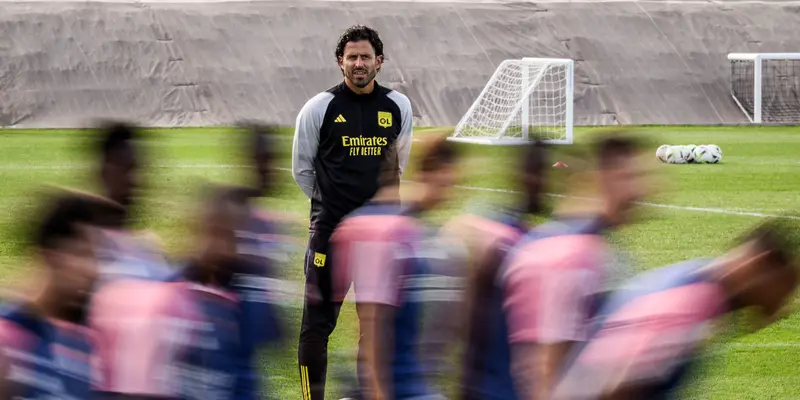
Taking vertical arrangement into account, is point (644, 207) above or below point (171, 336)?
above

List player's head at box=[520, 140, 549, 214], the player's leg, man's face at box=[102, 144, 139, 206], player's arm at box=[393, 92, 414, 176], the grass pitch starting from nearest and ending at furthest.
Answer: man's face at box=[102, 144, 139, 206], player's head at box=[520, 140, 549, 214], the player's leg, player's arm at box=[393, 92, 414, 176], the grass pitch

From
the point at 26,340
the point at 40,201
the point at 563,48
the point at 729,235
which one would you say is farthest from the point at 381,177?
the point at 563,48

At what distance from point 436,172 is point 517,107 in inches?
851

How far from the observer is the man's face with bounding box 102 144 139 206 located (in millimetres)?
4500

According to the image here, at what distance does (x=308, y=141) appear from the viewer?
6.86 metres

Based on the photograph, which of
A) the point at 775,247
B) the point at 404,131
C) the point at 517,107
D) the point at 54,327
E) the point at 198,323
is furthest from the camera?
the point at 517,107

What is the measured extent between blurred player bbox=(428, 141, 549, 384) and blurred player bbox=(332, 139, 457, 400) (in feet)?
0.26

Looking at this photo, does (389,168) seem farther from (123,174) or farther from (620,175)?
(620,175)

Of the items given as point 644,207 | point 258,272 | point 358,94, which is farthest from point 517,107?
point 258,272

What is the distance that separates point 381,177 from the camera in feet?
22.2

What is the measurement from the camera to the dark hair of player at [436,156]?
16.8 ft

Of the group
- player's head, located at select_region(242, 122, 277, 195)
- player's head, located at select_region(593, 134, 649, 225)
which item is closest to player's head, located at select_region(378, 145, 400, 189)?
player's head, located at select_region(242, 122, 277, 195)

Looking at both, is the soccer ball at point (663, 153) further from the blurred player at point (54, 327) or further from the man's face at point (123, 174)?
the blurred player at point (54, 327)

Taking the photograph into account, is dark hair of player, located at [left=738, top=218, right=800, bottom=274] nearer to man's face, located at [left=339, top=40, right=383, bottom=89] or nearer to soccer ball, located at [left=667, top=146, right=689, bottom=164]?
man's face, located at [left=339, top=40, right=383, bottom=89]
